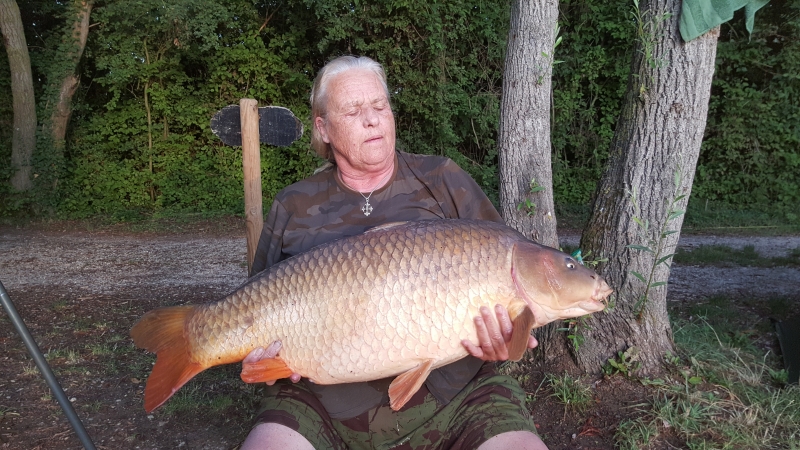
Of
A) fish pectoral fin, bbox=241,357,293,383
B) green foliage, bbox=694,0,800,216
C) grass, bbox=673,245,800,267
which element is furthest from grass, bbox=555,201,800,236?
fish pectoral fin, bbox=241,357,293,383

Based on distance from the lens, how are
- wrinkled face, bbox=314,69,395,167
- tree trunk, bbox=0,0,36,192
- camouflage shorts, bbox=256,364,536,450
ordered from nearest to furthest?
camouflage shorts, bbox=256,364,536,450
wrinkled face, bbox=314,69,395,167
tree trunk, bbox=0,0,36,192

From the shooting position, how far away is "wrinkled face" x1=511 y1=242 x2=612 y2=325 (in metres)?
1.84

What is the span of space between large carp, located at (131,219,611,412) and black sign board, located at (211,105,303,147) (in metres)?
1.48

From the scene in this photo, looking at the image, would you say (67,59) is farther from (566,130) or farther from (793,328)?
(793,328)

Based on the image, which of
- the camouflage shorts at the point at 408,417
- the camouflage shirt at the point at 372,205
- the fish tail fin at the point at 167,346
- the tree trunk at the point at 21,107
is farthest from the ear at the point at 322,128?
the tree trunk at the point at 21,107

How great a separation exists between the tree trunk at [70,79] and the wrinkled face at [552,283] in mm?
12018

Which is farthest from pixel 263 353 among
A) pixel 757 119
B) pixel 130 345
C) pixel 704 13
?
pixel 757 119

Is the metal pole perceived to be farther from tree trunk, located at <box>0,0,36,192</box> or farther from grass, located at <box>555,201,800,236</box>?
tree trunk, located at <box>0,0,36,192</box>

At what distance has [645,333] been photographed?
3.11 meters

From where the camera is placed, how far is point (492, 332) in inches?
71.2

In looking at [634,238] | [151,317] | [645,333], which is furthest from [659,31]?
[151,317]

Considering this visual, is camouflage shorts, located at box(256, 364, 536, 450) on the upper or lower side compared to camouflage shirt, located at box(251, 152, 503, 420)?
lower

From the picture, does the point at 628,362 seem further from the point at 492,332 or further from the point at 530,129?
the point at 492,332

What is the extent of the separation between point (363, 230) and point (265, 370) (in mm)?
716
